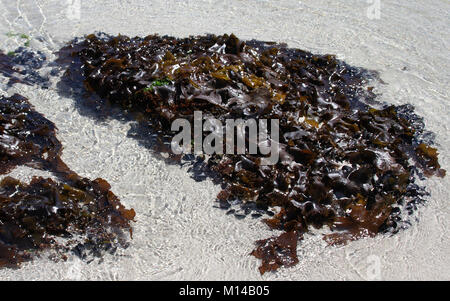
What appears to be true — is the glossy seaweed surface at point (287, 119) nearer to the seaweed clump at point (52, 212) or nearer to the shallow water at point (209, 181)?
the shallow water at point (209, 181)

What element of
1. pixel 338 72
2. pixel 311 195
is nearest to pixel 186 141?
pixel 311 195

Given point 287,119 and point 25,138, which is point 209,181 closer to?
point 287,119

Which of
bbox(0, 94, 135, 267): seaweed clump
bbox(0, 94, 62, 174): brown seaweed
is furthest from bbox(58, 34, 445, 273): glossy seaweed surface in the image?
bbox(0, 94, 135, 267): seaweed clump

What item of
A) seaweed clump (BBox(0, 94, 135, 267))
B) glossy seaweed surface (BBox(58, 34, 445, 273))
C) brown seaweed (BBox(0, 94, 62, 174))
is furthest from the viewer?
brown seaweed (BBox(0, 94, 62, 174))

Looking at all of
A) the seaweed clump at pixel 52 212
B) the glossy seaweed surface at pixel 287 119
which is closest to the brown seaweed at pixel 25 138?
the seaweed clump at pixel 52 212

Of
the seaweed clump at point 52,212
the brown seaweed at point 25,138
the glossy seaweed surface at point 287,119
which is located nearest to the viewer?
the seaweed clump at point 52,212

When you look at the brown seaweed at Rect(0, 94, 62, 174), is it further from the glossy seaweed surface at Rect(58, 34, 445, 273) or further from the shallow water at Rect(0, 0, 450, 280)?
the glossy seaweed surface at Rect(58, 34, 445, 273)

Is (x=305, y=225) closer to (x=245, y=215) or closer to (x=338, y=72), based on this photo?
(x=245, y=215)
